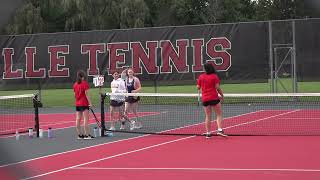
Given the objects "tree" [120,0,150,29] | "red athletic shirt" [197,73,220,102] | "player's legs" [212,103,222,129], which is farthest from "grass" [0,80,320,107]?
"tree" [120,0,150,29]

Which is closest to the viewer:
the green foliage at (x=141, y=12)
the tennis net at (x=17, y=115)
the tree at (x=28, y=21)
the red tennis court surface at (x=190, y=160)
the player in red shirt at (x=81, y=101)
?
the green foliage at (x=141, y=12)

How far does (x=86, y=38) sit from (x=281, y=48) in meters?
7.52

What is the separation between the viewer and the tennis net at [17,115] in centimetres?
1569

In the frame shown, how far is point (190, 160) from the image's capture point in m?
8.53

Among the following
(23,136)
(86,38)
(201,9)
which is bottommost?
(23,136)

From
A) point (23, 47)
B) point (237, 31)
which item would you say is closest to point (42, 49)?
point (23, 47)

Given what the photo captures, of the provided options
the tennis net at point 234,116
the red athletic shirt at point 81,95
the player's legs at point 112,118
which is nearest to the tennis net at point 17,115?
the red athletic shirt at point 81,95

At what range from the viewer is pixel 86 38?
76.3ft

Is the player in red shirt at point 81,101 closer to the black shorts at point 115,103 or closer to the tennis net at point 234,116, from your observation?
the tennis net at point 234,116

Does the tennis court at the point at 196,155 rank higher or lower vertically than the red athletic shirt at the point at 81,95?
lower

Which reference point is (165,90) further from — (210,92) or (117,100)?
(210,92)

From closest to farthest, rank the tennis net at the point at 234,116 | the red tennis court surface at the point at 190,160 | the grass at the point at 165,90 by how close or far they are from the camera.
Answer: the red tennis court surface at the point at 190,160
the tennis net at the point at 234,116
the grass at the point at 165,90

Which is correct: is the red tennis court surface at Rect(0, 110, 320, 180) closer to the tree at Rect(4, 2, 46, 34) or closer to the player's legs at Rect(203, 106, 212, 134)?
the player's legs at Rect(203, 106, 212, 134)

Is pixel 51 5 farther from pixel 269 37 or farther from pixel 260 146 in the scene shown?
pixel 269 37
